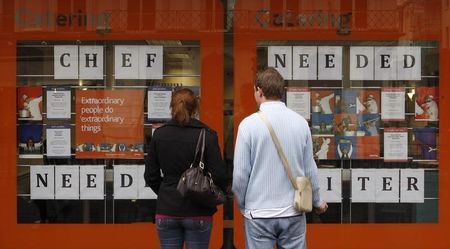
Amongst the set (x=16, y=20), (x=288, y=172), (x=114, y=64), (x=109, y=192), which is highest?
(x=16, y=20)

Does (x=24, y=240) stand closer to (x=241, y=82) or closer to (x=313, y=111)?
(x=241, y=82)

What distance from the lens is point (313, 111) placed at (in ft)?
20.3

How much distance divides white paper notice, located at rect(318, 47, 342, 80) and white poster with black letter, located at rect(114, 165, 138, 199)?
2.09m

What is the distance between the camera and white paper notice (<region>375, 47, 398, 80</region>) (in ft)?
20.2

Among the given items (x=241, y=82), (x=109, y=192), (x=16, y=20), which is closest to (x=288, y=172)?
(x=241, y=82)

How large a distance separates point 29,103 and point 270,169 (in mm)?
3272

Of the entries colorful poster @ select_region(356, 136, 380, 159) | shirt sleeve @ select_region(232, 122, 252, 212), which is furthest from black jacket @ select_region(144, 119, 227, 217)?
Answer: colorful poster @ select_region(356, 136, 380, 159)

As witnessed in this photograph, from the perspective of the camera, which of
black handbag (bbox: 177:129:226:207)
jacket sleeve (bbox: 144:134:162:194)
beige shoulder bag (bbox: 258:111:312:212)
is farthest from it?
jacket sleeve (bbox: 144:134:162:194)

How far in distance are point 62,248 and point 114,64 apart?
6.29ft

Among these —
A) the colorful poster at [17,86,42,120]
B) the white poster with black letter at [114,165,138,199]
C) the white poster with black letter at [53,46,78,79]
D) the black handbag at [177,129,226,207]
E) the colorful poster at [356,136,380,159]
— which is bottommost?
the white poster with black letter at [114,165,138,199]

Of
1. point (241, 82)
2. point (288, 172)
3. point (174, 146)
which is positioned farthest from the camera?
point (241, 82)

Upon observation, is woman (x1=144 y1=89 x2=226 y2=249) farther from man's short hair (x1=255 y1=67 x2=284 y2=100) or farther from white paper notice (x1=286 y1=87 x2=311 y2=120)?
white paper notice (x1=286 y1=87 x2=311 y2=120)

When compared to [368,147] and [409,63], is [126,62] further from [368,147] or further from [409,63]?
[409,63]

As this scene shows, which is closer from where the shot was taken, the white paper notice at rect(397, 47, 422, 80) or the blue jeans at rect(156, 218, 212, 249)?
the blue jeans at rect(156, 218, 212, 249)
